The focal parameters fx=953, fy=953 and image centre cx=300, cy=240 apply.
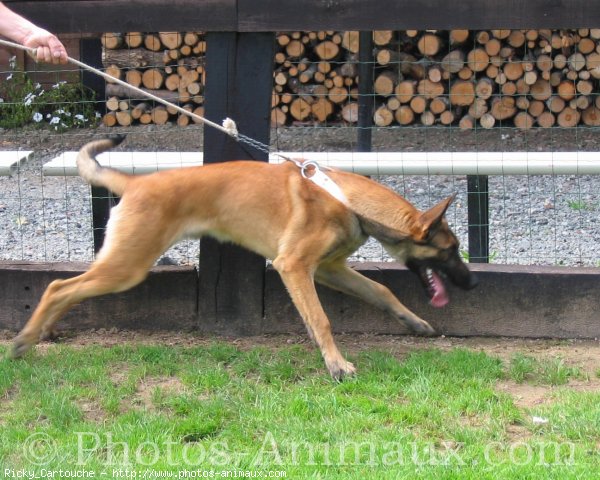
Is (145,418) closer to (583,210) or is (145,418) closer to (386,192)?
(386,192)

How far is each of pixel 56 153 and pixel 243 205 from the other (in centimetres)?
530

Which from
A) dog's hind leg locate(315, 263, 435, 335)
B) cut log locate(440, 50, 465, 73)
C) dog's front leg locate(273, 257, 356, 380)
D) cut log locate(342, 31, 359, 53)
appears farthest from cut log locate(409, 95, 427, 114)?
dog's front leg locate(273, 257, 356, 380)

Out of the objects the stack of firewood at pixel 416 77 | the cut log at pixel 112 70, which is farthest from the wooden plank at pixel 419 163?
the cut log at pixel 112 70

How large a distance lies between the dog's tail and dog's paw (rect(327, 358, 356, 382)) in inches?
59.0

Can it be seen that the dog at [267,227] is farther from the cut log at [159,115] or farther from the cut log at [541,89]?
the cut log at [159,115]

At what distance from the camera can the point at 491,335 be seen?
562 centimetres

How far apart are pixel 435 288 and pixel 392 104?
5.68 m

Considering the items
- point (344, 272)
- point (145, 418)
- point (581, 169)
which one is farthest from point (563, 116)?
point (145, 418)

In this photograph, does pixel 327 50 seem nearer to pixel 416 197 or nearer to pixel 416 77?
pixel 416 77

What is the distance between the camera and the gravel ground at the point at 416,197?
757 cm

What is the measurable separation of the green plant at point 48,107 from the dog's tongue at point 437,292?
21.0ft

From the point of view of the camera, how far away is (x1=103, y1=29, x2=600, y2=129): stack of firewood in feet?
34.1

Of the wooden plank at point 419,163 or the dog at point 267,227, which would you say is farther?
the wooden plank at point 419,163

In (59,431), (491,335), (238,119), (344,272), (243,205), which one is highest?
(238,119)
